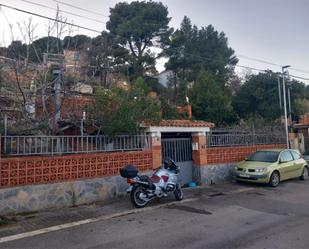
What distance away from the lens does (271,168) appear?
11.1 metres

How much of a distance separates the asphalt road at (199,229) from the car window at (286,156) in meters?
3.46

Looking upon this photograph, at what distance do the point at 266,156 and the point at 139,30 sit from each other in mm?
16625

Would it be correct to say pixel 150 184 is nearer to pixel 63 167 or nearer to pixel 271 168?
pixel 63 167

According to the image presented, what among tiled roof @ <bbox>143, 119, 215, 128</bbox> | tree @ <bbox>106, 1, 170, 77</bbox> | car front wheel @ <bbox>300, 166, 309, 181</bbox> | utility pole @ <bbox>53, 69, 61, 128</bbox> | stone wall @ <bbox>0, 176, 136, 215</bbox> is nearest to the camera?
stone wall @ <bbox>0, 176, 136, 215</bbox>

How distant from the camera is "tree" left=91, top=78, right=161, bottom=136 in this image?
9.05 m

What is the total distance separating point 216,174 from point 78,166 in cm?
614

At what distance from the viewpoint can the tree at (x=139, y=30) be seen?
24125 mm

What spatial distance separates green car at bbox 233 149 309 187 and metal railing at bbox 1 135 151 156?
4093 mm

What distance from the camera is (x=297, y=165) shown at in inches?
491

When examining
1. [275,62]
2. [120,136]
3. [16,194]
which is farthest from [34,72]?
[275,62]

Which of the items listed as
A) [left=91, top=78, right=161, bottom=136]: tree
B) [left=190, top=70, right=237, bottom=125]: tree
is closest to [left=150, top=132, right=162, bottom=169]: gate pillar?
[left=91, top=78, right=161, bottom=136]: tree

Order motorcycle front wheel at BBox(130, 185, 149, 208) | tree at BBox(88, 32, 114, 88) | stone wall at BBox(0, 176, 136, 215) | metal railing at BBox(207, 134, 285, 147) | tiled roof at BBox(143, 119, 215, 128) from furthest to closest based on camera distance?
tree at BBox(88, 32, 114, 88), metal railing at BBox(207, 134, 285, 147), tiled roof at BBox(143, 119, 215, 128), motorcycle front wheel at BBox(130, 185, 149, 208), stone wall at BBox(0, 176, 136, 215)

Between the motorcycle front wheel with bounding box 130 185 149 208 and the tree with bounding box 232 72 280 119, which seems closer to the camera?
the motorcycle front wheel with bounding box 130 185 149 208

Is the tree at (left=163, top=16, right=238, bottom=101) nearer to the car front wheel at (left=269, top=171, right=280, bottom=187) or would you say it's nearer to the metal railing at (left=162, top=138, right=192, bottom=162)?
the metal railing at (left=162, top=138, right=192, bottom=162)
